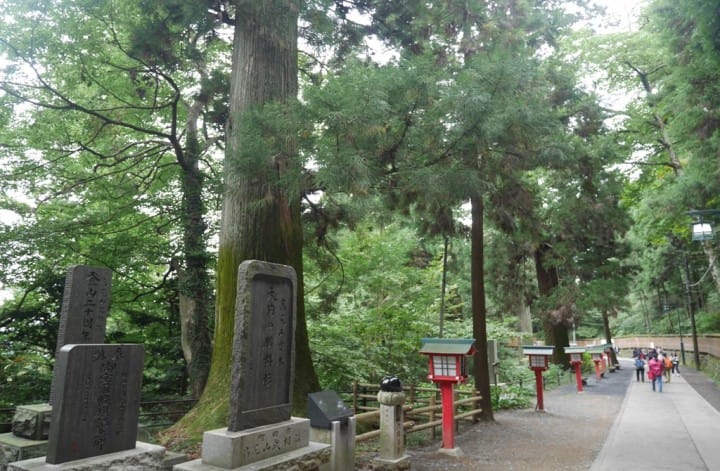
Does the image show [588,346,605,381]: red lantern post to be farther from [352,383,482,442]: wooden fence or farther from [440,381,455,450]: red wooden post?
[440,381,455,450]: red wooden post

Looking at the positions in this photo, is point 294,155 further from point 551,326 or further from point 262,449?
point 551,326

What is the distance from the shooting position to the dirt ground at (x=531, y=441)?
725 centimetres

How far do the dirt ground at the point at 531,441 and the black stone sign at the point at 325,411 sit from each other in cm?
134

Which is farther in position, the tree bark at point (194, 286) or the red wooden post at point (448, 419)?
the tree bark at point (194, 286)

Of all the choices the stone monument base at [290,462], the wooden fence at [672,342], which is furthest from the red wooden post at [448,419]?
the wooden fence at [672,342]

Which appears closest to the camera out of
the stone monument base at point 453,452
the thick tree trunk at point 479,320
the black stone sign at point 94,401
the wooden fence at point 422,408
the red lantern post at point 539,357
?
the black stone sign at point 94,401

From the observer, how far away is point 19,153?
386 inches

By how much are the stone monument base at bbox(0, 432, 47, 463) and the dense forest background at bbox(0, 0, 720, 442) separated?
217 cm

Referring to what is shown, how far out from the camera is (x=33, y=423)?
5.27 meters

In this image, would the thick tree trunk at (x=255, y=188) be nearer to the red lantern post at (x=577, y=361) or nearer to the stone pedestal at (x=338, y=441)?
the stone pedestal at (x=338, y=441)

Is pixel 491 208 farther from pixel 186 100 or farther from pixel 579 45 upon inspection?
pixel 579 45

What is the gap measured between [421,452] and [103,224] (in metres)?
8.05

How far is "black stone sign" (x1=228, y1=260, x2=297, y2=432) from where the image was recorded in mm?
4152

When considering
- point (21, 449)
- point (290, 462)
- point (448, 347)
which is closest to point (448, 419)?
point (448, 347)
